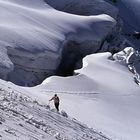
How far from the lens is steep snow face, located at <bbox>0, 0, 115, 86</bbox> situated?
3578cm

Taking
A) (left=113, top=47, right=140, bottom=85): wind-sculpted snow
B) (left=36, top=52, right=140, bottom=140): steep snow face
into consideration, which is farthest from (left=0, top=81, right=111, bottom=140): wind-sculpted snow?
(left=113, top=47, right=140, bottom=85): wind-sculpted snow

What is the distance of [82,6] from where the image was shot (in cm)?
5606

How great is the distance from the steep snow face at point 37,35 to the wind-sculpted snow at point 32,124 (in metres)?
10.7

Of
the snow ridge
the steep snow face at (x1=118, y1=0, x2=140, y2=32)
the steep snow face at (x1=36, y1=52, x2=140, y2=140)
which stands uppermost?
the snow ridge

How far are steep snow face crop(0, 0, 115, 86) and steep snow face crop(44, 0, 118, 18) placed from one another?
15.3 ft

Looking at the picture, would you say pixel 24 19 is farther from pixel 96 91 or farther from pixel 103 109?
pixel 103 109

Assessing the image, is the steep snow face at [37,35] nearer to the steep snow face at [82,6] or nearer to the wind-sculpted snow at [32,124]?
the steep snow face at [82,6]

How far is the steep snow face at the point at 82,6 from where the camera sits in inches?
2181

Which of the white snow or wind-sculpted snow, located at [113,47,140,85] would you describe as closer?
the white snow

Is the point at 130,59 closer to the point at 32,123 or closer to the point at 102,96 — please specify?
the point at 102,96

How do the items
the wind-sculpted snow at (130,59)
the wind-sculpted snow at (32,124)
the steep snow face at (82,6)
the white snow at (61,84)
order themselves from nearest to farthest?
the wind-sculpted snow at (32,124)
the white snow at (61,84)
the wind-sculpted snow at (130,59)
the steep snow face at (82,6)

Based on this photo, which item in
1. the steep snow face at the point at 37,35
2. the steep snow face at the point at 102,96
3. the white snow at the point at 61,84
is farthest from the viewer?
the steep snow face at the point at 37,35

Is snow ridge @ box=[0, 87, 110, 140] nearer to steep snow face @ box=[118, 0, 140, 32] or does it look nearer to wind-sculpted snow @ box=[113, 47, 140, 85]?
wind-sculpted snow @ box=[113, 47, 140, 85]

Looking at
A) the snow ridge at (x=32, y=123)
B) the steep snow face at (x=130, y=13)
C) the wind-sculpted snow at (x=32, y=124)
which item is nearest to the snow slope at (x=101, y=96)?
the wind-sculpted snow at (x=32, y=124)
